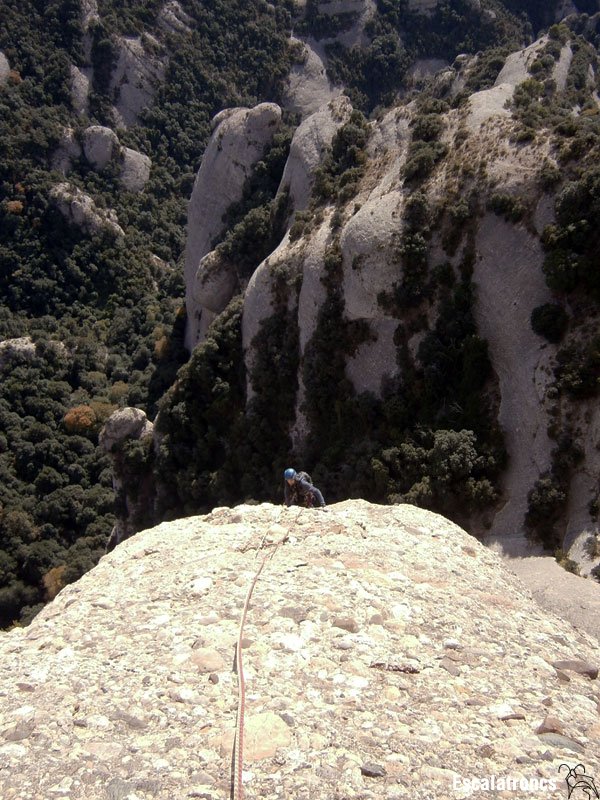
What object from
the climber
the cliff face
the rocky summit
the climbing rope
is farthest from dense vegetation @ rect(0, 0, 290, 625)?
the climbing rope

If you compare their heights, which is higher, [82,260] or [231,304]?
[82,260]

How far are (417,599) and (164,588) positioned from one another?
217 inches

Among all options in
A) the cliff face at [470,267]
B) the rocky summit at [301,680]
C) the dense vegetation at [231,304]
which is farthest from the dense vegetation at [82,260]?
the rocky summit at [301,680]

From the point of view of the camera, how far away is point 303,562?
13734 millimetres

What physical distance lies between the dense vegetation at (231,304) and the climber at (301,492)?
1193cm

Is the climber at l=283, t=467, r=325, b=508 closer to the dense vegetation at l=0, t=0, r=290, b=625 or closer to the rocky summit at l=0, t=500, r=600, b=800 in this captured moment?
the rocky summit at l=0, t=500, r=600, b=800

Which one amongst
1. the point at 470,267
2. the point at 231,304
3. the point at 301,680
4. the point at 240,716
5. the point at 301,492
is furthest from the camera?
the point at 231,304

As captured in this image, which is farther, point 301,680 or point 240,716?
point 301,680

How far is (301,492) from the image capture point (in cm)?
1928

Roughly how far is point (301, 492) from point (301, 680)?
9.43 m

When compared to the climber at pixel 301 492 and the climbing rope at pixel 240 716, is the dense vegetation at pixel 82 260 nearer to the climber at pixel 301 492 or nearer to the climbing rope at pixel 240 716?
the climber at pixel 301 492

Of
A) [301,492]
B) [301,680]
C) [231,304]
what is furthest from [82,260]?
[301,680]

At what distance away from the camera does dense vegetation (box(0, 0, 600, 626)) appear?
31.0 m

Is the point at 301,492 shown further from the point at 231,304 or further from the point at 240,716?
the point at 231,304
